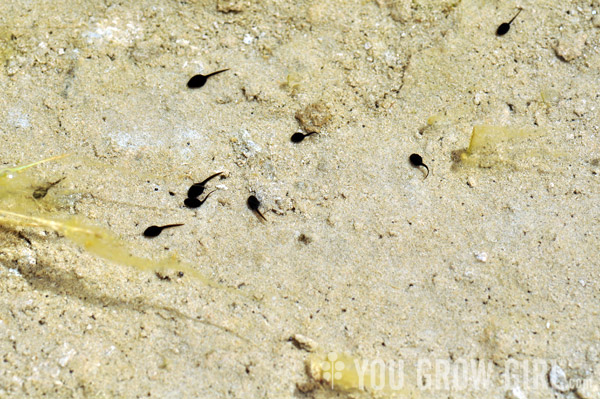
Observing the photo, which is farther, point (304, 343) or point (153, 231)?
point (153, 231)

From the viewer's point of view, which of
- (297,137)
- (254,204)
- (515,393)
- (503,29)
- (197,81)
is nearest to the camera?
(515,393)

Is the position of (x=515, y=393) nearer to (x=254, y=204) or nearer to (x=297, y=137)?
(x=254, y=204)

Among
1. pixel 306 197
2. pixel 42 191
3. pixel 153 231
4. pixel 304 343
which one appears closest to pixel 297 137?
pixel 306 197

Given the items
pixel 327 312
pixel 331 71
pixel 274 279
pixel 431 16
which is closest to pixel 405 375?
pixel 327 312

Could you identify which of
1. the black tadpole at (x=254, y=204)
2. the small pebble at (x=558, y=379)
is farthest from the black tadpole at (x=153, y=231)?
the small pebble at (x=558, y=379)

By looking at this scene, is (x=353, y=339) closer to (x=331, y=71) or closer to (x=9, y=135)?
(x=331, y=71)

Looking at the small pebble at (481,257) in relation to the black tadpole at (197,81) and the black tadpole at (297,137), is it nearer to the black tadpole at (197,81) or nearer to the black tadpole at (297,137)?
the black tadpole at (297,137)

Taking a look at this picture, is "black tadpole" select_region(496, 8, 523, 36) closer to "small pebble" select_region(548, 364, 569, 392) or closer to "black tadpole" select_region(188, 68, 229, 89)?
"black tadpole" select_region(188, 68, 229, 89)

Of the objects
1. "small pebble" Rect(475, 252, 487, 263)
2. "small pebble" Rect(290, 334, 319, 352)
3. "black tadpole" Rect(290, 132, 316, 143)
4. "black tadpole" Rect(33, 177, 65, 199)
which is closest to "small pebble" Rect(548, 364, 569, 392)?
"small pebble" Rect(475, 252, 487, 263)
